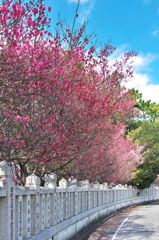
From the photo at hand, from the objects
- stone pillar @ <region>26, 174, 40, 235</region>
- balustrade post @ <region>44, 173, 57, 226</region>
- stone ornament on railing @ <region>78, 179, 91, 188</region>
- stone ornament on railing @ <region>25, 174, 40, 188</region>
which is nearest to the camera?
stone pillar @ <region>26, 174, 40, 235</region>

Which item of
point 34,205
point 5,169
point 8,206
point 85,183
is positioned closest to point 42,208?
point 34,205

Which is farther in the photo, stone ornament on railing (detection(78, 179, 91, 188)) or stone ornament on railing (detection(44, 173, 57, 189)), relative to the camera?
stone ornament on railing (detection(78, 179, 91, 188))

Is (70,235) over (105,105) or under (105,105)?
under

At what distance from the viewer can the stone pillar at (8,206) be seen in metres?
6.91

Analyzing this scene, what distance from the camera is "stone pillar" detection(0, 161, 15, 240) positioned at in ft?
22.7

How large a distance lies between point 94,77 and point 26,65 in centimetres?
627

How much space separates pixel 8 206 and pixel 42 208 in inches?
118

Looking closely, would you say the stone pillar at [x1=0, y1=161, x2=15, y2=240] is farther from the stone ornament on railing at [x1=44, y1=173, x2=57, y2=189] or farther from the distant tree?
the stone ornament on railing at [x1=44, y1=173, x2=57, y2=189]

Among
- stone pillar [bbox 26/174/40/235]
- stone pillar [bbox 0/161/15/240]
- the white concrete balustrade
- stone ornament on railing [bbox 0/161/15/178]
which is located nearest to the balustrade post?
the white concrete balustrade

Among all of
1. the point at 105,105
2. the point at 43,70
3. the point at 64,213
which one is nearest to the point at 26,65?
the point at 43,70

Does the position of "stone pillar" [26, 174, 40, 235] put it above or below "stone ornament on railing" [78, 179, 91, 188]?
above

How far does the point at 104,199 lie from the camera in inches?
991

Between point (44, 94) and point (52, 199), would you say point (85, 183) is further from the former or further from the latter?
point (44, 94)

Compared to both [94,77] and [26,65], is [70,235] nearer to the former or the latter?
[94,77]
